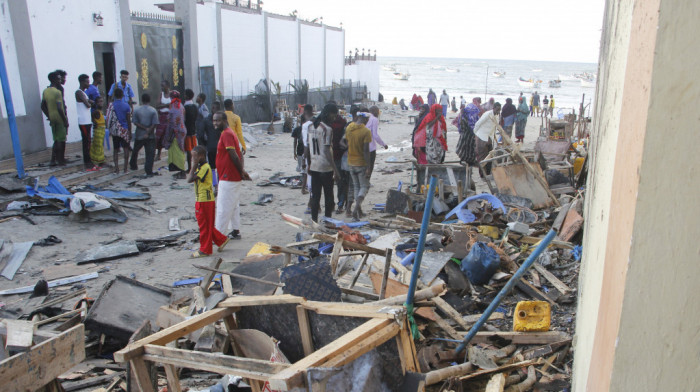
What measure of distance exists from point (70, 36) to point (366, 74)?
3004cm

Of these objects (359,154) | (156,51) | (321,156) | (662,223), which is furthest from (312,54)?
(662,223)

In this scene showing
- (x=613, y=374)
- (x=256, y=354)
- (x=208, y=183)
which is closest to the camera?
(x=613, y=374)

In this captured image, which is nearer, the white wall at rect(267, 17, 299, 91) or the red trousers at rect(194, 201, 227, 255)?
the red trousers at rect(194, 201, 227, 255)

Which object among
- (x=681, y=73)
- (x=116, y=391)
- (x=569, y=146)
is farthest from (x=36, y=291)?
(x=569, y=146)

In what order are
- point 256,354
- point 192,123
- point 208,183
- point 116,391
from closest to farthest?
point 256,354 → point 116,391 → point 208,183 → point 192,123

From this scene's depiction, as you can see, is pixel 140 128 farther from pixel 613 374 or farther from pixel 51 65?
pixel 613 374

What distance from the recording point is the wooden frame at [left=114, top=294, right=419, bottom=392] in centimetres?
271

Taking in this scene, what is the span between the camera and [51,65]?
12.2 metres

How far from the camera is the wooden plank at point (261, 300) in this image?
349cm

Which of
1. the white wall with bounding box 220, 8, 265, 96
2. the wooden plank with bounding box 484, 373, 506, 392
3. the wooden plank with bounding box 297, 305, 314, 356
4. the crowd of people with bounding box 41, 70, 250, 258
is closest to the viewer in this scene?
the wooden plank with bounding box 297, 305, 314, 356

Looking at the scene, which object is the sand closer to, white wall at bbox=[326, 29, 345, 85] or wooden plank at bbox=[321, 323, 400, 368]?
wooden plank at bbox=[321, 323, 400, 368]

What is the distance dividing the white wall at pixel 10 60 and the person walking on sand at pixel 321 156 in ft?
23.2

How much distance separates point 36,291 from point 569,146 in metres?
12.0

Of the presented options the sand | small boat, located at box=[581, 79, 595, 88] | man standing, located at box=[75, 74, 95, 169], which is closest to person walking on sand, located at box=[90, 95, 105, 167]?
man standing, located at box=[75, 74, 95, 169]
